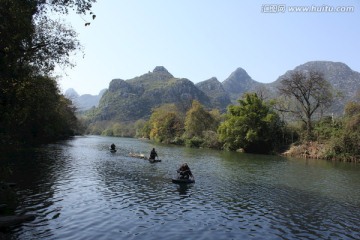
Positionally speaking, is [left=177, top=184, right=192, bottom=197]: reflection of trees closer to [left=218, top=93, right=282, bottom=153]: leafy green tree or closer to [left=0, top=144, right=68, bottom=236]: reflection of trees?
[left=0, top=144, right=68, bottom=236]: reflection of trees

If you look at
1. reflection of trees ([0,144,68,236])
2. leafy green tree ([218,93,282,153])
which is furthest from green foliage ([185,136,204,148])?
reflection of trees ([0,144,68,236])

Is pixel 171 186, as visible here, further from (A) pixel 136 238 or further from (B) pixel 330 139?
(B) pixel 330 139

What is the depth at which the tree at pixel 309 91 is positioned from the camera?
79.2 meters

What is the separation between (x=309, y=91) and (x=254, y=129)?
52.8 ft

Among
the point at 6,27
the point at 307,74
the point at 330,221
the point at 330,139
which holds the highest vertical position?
the point at 307,74

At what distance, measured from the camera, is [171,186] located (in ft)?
96.5

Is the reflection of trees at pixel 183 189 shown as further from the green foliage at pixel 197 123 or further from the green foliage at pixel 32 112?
the green foliage at pixel 197 123

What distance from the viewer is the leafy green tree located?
8200 centimetres

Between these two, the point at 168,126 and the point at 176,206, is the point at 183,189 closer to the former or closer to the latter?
the point at 176,206

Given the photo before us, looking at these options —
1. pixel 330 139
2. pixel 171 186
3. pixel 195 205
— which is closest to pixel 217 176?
pixel 171 186

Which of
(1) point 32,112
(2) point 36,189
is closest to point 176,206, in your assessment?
(2) point 36,189

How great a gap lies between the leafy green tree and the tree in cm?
637

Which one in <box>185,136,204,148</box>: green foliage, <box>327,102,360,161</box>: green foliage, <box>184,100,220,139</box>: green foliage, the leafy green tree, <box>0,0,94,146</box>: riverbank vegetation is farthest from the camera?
<box>184,100,220,139</box>: green foliage

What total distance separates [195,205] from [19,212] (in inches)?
Answer: 439
